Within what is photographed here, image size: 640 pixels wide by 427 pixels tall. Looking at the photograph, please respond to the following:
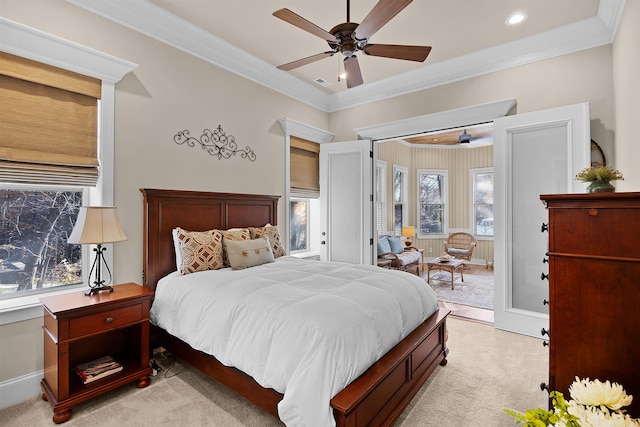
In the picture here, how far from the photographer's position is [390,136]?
4500 mm

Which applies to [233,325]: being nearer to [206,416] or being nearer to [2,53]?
[206,416]

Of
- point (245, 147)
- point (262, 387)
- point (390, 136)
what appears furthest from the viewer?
point (390, 136)

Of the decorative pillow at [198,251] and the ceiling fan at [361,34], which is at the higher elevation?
the ceiling fan at [361,34]

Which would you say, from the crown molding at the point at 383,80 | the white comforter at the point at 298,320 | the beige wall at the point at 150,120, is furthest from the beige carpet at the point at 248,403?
the crown molding at the point at 383,80

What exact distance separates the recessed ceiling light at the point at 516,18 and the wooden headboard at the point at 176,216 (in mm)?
3249

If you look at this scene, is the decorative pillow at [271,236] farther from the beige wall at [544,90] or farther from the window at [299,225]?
the beige wall at [544,90]

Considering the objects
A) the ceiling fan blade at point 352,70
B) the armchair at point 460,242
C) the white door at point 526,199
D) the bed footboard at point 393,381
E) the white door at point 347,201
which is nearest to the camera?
the bed footboard at point 393,381

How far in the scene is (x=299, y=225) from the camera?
16.1 feet

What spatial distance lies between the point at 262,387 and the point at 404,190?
253 inches

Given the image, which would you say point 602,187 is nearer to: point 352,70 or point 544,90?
point 352,70

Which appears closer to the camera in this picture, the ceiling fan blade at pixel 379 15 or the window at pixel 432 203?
the ceiling fan blade at pixel 379 15

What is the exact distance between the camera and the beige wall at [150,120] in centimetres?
231

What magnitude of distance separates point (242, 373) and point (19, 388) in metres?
1.66

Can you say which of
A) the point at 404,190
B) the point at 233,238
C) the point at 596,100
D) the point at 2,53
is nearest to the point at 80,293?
the point at 233,238
